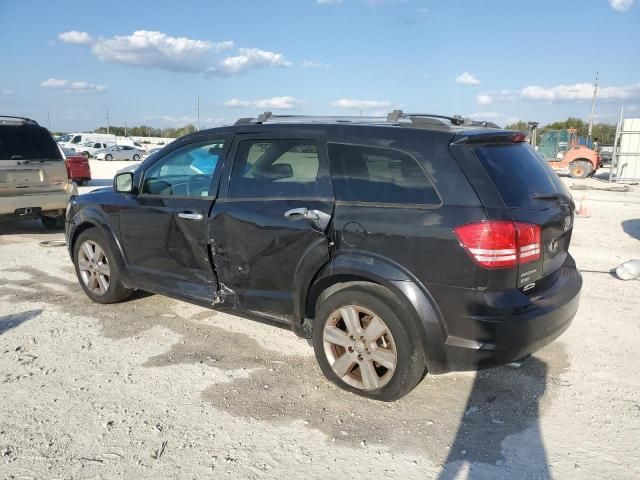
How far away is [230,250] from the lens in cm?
406

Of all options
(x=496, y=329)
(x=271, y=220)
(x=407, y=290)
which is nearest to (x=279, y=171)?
(x=271, y=220)

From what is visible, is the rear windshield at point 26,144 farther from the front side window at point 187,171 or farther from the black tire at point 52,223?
the front side window at point 187,171

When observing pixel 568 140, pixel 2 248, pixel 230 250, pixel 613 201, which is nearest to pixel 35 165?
pixel 2 248

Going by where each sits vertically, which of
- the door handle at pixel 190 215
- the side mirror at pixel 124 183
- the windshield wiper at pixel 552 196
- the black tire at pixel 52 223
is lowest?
the black tire at pixel 52 223

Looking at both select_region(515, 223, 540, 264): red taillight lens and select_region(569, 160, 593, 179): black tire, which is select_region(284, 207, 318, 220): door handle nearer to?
select_region(515, 223, 540, 264): red taillight lens

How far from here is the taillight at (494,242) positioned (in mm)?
2934

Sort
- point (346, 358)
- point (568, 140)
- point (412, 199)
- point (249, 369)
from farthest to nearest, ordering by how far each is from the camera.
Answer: point (568, 140) → point (249, 369) → point (346, 358) → point (412, 199)

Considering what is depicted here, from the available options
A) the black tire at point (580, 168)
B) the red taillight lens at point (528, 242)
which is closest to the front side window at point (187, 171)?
the red taillight lens at point (528, 242)

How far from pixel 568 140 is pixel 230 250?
87.1ft

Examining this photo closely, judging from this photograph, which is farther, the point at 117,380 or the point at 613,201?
the point at 613,201

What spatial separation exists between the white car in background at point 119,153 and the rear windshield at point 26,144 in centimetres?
3457

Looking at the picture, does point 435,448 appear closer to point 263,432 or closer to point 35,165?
point 263,432

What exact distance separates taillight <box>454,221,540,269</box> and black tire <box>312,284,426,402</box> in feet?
1.88

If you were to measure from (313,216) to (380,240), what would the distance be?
528 mm
